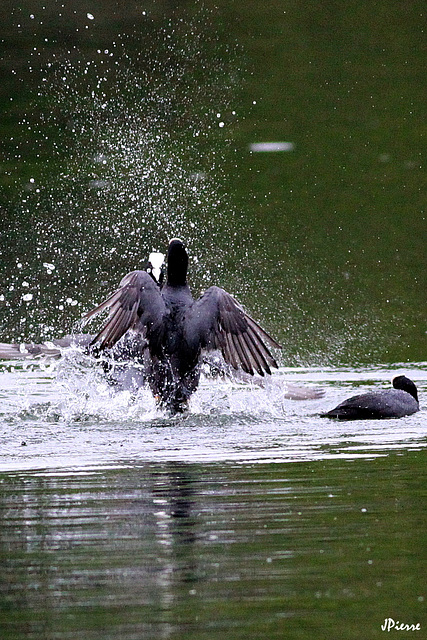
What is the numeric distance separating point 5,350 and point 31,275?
11.3 ft

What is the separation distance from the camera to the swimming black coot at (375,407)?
7.77 metres

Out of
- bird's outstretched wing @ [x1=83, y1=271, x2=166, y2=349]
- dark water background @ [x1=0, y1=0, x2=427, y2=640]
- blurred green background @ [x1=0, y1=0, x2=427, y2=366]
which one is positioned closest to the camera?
dark water background @ [x1=0, y1=0, x2=427, y2=640]

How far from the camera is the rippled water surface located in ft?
13.0

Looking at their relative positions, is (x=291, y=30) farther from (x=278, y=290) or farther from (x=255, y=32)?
(x=278, y=290)

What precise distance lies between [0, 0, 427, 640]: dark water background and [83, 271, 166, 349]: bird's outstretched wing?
17.4 inches

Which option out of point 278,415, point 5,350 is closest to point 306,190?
point 5,350

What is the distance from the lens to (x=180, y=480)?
18.9 ft

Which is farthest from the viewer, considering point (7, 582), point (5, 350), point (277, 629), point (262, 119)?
point (262, 119)

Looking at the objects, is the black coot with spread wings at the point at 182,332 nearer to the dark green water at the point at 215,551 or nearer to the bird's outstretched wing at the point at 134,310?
the bird's outstretched wing at the point at 134,310

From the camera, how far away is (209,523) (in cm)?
498

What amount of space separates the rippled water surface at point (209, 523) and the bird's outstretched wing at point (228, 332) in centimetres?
39

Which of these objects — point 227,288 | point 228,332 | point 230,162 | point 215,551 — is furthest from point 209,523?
point 230,162

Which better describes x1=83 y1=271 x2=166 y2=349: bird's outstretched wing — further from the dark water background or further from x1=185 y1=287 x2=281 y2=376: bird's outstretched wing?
the dark water background

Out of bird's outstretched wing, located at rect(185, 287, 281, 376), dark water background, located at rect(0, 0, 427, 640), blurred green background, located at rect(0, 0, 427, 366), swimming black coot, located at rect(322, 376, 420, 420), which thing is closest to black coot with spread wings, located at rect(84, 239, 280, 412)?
bird's outstretched wing, located at rect(185, 287, 281, 376)
